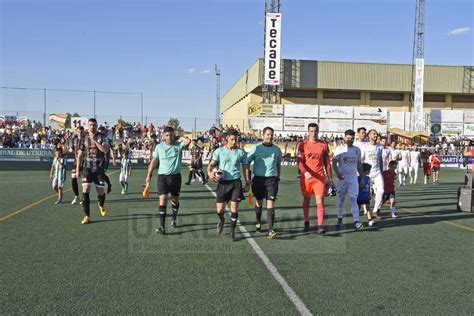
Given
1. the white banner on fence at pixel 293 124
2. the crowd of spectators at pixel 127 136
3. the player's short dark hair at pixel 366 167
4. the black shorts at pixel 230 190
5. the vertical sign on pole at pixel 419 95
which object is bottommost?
the black shorts at pixel 230 190

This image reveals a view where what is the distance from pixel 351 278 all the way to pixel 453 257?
2.14m

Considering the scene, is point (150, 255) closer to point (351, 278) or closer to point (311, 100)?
point (351, 278)

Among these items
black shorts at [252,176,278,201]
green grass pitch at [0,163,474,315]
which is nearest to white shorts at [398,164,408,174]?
green grass pitch at [0,163,474,315]

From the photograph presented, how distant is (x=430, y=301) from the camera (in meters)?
4.73

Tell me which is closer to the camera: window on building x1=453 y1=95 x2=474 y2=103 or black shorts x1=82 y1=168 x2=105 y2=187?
black shorts x1=82 y1=168 x2=105 y2=187

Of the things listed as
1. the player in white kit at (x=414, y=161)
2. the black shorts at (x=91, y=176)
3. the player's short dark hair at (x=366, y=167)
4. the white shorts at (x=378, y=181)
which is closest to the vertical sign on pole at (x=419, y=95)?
the player in white kit at (x=414, y=161)

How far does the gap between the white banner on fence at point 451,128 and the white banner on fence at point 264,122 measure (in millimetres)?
17812

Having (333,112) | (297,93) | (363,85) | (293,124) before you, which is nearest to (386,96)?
(363,85)

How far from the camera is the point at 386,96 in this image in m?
55.0

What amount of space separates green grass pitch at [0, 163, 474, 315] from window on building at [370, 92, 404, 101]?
1871 inches

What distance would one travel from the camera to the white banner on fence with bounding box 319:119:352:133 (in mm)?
44094

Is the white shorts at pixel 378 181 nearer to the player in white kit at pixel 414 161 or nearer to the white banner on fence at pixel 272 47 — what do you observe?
the player in white kit at pixel 414 161

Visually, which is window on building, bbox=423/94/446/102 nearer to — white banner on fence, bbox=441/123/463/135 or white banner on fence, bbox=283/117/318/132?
white banner on fence, bbox=441/123/463/135

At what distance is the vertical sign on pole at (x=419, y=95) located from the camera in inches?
1841
